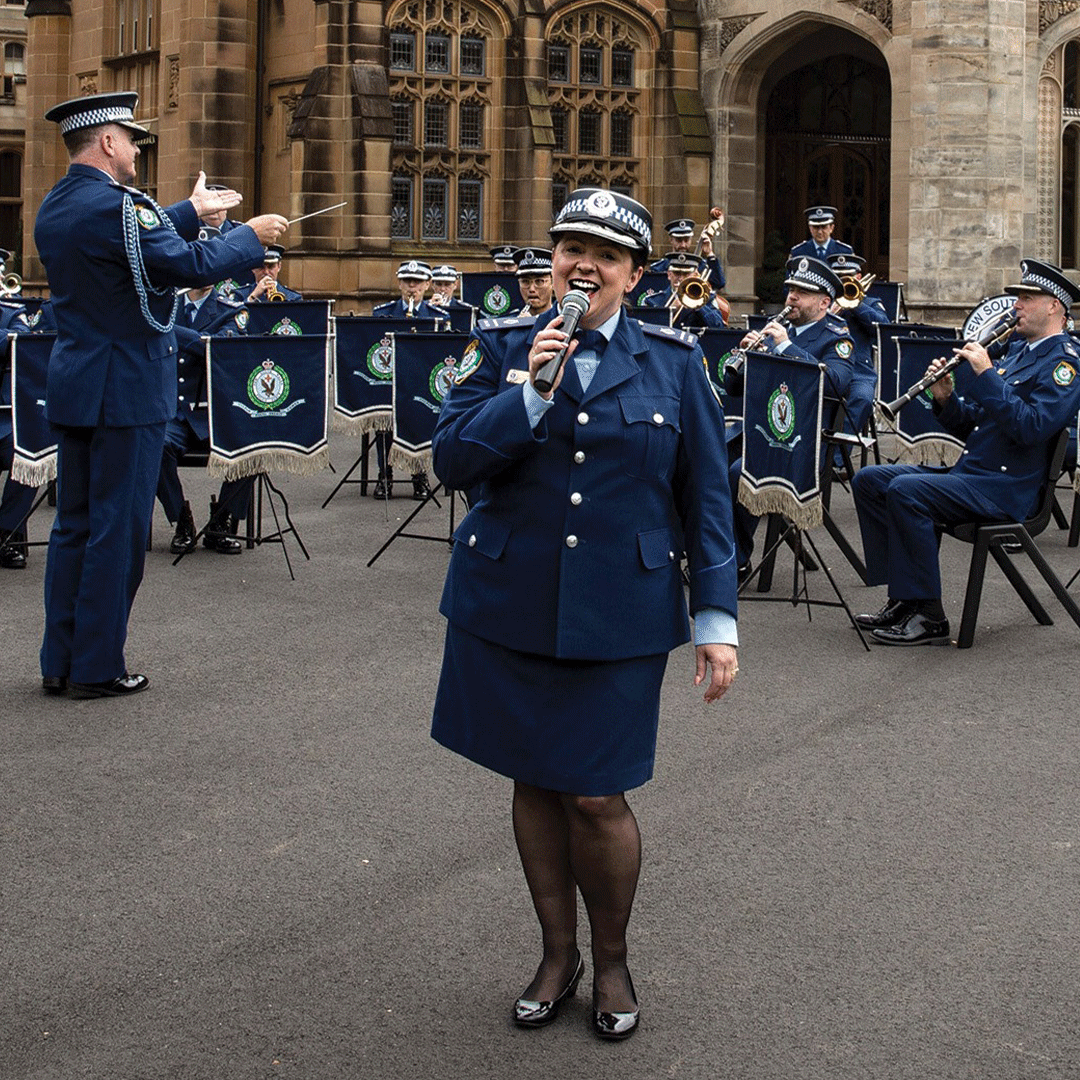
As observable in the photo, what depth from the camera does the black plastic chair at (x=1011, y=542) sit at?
906 centimetres

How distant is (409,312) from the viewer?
51.0 feet

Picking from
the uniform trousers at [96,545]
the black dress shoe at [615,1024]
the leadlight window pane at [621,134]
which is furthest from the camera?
the leadlight window pane at [621,134]

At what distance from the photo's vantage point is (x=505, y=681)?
14.4 ft

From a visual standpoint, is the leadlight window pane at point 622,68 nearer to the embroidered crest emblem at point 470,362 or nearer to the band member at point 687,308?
the band member at point 687,308

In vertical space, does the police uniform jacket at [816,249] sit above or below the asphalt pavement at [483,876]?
above

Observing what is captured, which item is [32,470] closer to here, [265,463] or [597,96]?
[265,463]

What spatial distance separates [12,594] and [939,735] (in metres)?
5.19

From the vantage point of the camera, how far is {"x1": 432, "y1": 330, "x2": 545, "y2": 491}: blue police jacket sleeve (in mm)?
4172

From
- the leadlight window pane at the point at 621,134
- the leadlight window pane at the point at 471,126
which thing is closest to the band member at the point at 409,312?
the leadlight window pane at the point at 471,126

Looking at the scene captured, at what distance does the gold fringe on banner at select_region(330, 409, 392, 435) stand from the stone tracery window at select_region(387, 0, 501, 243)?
37.9 feet

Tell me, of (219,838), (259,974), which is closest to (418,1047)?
(259,974)

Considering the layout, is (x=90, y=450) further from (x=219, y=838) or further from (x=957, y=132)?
(x=957, y=132)

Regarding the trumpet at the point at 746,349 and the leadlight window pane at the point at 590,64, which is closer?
the trumpet at the point at 746,349

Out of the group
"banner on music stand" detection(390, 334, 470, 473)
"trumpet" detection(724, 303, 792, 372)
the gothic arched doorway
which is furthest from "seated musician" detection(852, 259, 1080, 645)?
the gothic arched doorway
